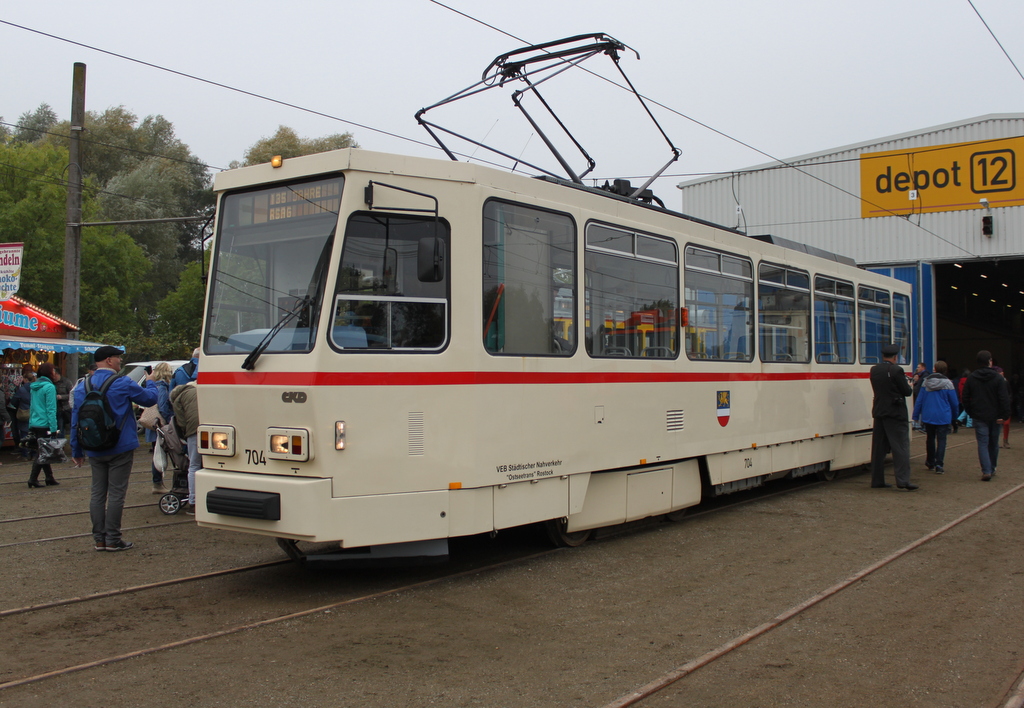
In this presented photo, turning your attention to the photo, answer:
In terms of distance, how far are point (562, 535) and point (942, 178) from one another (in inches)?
850

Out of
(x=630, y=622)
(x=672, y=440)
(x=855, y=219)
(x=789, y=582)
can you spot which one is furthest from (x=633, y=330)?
(x=855, y=219)

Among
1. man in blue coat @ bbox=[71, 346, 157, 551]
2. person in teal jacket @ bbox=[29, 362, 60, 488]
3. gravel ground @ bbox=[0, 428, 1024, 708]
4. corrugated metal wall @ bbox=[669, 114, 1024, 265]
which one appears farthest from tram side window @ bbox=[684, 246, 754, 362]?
corrugated metal wall @ bbox=[669, 114, 1024, 265]

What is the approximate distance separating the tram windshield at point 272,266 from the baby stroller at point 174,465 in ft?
12.7

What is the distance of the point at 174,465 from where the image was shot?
399 inches

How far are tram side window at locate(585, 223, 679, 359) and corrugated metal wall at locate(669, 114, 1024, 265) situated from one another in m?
18.5

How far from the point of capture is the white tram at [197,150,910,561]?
6031mm

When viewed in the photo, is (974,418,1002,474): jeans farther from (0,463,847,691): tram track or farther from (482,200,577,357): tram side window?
(482,200,577,357): tram side window

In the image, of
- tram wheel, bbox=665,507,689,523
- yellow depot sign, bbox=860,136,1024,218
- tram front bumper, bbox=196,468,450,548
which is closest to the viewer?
tram front bumper, bbox=196,468,450,548

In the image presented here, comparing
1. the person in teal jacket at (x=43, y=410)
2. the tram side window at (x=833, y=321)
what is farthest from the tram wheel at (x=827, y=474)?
the person in teal jacket at (x=43, y=410)

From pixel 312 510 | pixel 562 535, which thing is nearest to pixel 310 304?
pixel 312 510

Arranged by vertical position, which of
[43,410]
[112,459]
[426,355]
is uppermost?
[426,355]

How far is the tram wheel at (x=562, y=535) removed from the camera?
25.1 feet

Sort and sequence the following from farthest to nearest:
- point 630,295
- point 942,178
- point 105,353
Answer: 1. point 942,178
2. point 630,295
3. point 105,353

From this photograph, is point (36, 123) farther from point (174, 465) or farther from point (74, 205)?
point (174, 465)
